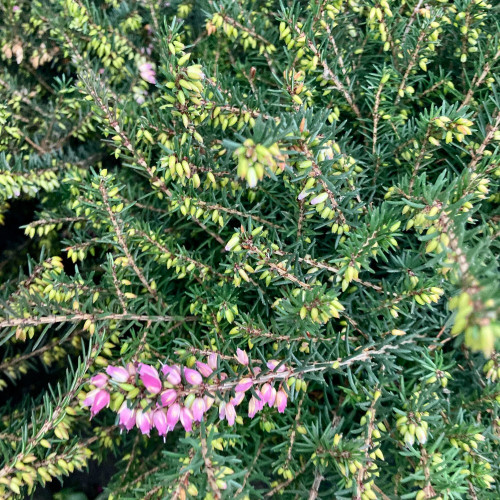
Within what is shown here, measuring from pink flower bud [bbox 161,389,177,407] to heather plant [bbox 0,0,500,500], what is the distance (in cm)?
2

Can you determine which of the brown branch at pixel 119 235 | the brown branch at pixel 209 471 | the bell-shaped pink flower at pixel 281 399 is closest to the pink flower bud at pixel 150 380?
the brown branch at pixel 209 471

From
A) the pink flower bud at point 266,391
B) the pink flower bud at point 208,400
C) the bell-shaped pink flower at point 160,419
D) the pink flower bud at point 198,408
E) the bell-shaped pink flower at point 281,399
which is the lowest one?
the bell-shaped pink flower at point 281,399

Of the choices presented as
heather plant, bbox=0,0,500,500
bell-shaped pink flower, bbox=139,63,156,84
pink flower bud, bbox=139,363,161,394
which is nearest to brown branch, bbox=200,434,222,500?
heather plant, bbox=0,0,500,500

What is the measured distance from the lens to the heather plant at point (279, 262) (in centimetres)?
74

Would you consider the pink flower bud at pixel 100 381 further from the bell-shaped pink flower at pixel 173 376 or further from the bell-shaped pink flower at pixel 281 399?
the bell-shaped pink flower at pixel 281 399

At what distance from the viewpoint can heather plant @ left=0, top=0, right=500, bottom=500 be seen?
736mm

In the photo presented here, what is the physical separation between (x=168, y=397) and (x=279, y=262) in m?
0.36

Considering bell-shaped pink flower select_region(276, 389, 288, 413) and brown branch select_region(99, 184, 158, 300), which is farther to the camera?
brown branch select_region(99, 184, 158, 300)

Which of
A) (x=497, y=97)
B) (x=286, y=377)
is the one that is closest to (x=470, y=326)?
(x=286, y=377)

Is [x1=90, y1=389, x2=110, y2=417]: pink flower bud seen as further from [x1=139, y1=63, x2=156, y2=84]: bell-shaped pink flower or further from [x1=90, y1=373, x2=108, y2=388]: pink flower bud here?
[x1=139, y1=63, x2=156, y2=84]: bell-shaped pink flower

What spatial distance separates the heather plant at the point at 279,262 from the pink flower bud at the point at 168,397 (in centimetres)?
2

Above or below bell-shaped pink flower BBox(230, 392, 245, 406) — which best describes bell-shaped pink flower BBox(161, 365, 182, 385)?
above

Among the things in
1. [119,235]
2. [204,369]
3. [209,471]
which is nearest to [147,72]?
[119,235]

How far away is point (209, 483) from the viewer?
0.66 metres
